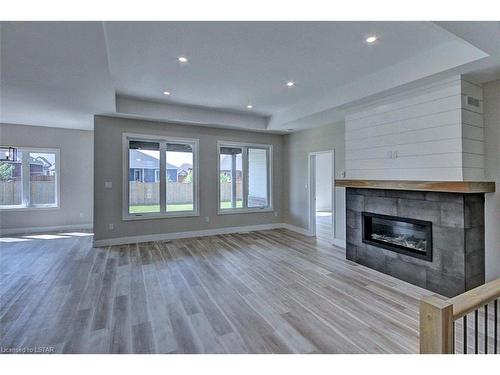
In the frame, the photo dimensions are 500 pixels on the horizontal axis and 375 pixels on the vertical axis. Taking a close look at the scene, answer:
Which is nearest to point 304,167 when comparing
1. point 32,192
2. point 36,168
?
point 36,168

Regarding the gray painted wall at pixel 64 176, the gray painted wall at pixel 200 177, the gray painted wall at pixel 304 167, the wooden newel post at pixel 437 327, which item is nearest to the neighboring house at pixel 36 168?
the gray painted wall at pixel 64 176

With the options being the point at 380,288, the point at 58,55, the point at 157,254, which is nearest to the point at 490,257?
the point at 380,288

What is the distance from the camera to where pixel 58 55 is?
2.70m

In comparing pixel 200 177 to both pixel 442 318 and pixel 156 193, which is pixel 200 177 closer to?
pixel 156 193

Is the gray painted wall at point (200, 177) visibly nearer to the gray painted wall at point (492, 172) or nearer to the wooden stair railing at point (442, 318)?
the gray painted wall at point (492, 172)

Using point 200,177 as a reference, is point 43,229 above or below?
below

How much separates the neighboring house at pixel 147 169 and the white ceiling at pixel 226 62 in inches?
39.2

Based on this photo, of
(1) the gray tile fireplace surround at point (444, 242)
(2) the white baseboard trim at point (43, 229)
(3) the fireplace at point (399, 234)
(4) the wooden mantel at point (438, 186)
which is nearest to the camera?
(4) the wooden mantel at point (438, 186)

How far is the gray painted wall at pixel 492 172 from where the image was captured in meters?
3.07

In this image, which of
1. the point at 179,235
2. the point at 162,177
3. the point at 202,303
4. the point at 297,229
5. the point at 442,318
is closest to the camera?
the point at 442,318

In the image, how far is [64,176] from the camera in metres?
6.97

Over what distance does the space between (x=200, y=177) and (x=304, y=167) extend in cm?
271

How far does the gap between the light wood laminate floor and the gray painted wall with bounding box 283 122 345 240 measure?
1.26 m

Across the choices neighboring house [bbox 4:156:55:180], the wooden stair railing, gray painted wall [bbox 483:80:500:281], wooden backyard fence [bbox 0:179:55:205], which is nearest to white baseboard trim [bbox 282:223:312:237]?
gray painted wall [bbox 483:80:500:281]
